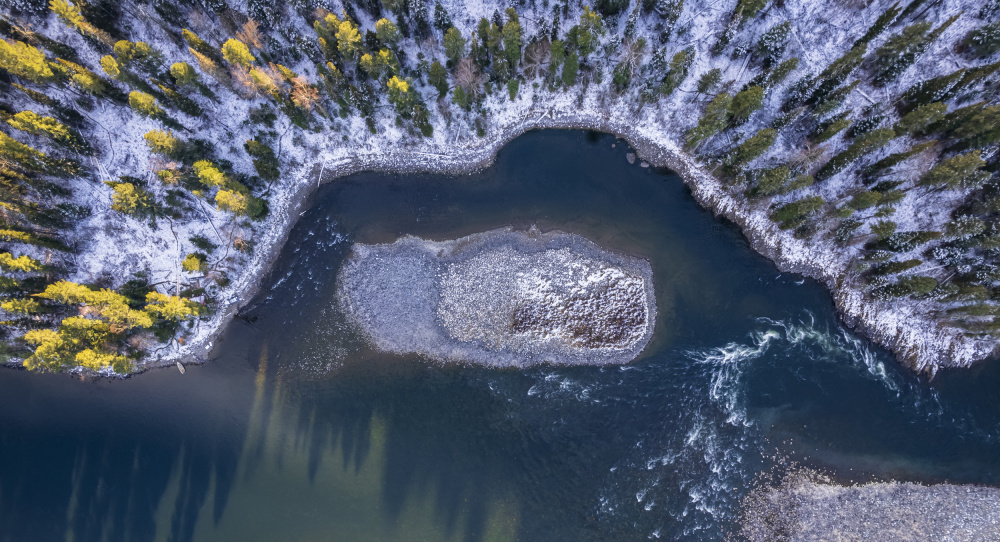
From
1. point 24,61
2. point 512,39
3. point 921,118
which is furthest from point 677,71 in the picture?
point 24,61

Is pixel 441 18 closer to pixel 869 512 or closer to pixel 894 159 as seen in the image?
pixel 894 159

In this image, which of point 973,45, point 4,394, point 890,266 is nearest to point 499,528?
point 890,266

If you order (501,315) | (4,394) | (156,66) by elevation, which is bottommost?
(4,394)

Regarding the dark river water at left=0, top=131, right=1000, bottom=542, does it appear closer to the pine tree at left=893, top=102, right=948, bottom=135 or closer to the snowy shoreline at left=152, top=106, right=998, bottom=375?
the snowy shoreline at left=152, top=106, right=998, bottom=375

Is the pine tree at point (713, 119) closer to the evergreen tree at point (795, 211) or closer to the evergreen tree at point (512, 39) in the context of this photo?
the evergreen tree at point (795, 211)

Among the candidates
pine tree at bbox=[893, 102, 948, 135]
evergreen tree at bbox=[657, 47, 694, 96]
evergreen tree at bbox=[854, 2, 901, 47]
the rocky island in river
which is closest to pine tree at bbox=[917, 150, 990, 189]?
pine tree at bbox=[893, 102, 948, 135]

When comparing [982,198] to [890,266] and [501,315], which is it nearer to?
[890,266]
